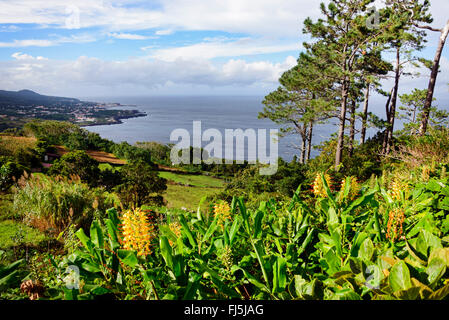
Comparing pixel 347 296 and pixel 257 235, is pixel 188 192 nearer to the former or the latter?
pixel 257 235

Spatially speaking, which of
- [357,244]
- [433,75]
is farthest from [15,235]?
[433,75]

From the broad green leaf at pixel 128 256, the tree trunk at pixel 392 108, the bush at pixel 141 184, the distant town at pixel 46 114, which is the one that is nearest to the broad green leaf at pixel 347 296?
the broad green leaf at pixel 128 256

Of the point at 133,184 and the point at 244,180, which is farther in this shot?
the point at 244,180

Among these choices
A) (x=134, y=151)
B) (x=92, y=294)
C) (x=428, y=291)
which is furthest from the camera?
(x=134, y=151)

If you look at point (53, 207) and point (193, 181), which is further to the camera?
point (193, 181)

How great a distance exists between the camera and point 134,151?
96.2 ft

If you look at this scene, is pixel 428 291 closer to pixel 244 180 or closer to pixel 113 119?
pixel 244 180

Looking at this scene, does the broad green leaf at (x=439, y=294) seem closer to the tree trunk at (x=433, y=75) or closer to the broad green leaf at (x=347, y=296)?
the broad green leaf at (x=347, y=296)

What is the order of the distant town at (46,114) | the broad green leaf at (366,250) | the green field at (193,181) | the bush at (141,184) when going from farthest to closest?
the distant town at (46,114) → the green field at (193,181) → the bush at (141,184) → the broad green leaf at (366,250)

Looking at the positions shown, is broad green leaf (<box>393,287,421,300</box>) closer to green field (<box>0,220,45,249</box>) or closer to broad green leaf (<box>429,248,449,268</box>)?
broad green leaf (<box>429,248,449,268</box>)

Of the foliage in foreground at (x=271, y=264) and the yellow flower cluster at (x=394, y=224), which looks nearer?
the foliage in foreground at (x=271, y=264)

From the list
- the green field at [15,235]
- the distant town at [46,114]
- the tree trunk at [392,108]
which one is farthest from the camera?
the distant town at [46,114]

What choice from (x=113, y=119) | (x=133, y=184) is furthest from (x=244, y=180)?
(x=113, y=119)
